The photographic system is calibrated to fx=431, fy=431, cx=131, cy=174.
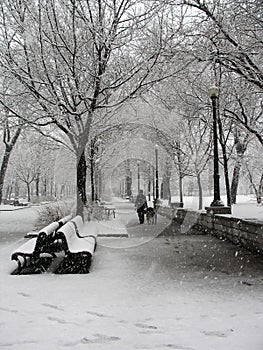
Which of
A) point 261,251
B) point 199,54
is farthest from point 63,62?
point 261,251

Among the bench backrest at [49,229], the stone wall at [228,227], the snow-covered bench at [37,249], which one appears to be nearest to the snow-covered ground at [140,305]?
the snow-covered bench at [37,249]

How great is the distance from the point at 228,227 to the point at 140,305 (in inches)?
309

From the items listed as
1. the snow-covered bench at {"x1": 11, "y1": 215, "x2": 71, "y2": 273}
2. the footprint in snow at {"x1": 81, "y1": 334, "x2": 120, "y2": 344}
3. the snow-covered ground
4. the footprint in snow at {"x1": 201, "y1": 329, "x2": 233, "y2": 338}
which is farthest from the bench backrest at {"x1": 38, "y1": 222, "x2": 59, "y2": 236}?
the footprint in snow at {"x1": 201, "y1": 329, "x2": 233, "y2": 338}

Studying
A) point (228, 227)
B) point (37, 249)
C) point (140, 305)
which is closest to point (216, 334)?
point (140, 305)

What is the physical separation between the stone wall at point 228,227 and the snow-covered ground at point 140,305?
641 millimetres

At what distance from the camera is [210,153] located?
32.8 metres

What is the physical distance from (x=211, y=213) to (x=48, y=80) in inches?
310

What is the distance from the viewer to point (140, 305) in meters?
6.23

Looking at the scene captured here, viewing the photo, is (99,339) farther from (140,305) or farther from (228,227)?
(228,227)

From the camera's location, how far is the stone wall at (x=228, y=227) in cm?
1073

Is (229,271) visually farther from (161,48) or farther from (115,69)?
(115,69)

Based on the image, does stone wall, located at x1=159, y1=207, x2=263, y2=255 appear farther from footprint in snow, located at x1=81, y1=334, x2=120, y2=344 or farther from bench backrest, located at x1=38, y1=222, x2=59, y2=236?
footprint in snow, located at x1=81, y1=334, x2=120, y2=344

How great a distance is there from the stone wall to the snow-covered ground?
64cm

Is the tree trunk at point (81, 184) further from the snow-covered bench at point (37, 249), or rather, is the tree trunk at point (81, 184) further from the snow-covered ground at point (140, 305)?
the snow-covered bench at point (37, 249)
